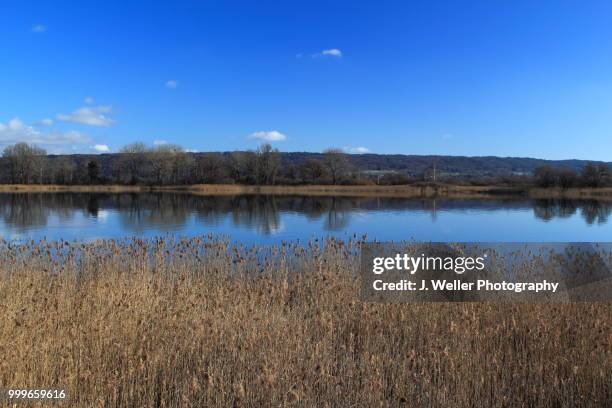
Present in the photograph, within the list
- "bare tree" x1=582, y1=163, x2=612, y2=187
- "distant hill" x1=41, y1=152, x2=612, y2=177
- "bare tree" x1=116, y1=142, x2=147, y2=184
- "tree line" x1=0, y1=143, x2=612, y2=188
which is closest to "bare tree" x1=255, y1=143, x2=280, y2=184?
"tree line" x1=0, y1=143, x2=612, y2=188

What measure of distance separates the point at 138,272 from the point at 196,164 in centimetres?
8660

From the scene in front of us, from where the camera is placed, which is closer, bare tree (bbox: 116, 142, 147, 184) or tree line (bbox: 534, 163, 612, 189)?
tree line (bbox: 534, 163, 612, 189)

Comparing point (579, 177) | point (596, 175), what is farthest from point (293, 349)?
point (579, 177)

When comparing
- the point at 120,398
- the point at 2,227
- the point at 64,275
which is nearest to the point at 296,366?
the point at 120,398

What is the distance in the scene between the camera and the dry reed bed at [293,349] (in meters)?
3.94

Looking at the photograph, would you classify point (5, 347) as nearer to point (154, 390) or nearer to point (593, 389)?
point (154, 390)

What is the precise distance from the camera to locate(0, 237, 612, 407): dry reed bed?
3.94 metres

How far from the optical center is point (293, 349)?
4.71m

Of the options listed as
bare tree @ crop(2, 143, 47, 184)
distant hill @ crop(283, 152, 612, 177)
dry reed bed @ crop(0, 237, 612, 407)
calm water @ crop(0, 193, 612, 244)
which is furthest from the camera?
distant hill @ crop(283, 152, 612, 177)

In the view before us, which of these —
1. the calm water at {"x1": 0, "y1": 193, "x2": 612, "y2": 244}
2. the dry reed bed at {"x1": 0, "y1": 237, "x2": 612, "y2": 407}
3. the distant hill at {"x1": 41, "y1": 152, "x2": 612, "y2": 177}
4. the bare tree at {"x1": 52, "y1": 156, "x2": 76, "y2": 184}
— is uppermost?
the distant hill at {"x1": 41, "y1": 152, "x2": 612, "y2": 177}

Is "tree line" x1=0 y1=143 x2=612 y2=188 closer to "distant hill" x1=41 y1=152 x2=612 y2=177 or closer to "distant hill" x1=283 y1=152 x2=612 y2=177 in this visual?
"distant hill" x1=41 y1=152 x2=612 y2=177

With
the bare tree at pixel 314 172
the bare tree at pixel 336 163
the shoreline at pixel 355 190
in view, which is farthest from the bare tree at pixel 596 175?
the bare tree at pixel 314 172

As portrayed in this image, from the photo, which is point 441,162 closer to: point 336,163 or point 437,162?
point 437,162

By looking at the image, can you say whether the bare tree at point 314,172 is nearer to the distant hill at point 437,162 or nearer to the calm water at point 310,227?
the calm water at point 310,227
